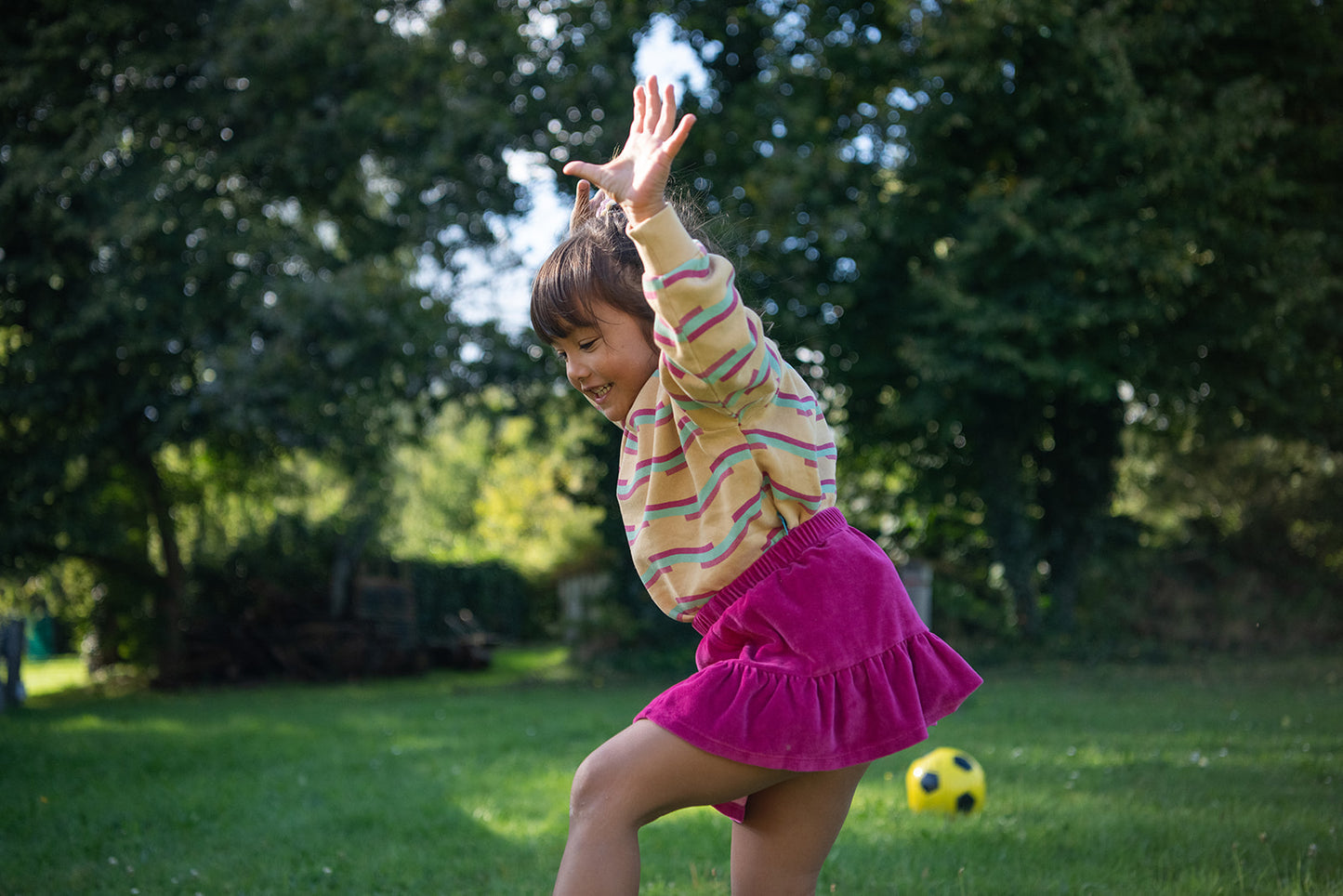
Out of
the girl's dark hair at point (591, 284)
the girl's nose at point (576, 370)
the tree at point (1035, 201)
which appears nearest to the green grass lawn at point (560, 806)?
the girl's nose at point (576, 370)

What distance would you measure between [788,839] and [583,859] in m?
0.50

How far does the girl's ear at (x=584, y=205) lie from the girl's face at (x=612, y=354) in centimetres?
31

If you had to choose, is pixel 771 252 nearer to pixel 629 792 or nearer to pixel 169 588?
pixel 169 588

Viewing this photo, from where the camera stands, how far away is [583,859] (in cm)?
178

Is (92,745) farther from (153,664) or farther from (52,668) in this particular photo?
(52,668)

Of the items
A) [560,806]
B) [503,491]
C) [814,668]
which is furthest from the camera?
[503,491]

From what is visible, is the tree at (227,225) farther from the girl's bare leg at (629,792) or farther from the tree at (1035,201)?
the girl's bare leg at (629,792)

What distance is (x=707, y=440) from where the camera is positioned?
190 cm

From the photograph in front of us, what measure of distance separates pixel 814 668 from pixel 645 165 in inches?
36.5

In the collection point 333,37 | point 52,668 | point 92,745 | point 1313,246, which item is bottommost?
point 52,668

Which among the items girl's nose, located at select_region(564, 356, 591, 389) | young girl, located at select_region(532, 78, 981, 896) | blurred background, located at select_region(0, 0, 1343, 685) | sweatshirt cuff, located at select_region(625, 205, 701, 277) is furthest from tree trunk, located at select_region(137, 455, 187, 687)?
sweatshirt cuff, located at select_region(625, 205, 701, 277)

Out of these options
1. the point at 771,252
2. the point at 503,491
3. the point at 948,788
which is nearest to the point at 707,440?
the point at 948,788

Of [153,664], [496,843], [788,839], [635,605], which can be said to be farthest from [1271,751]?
[153,664]

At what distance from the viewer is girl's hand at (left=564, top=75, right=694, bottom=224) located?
175cm
